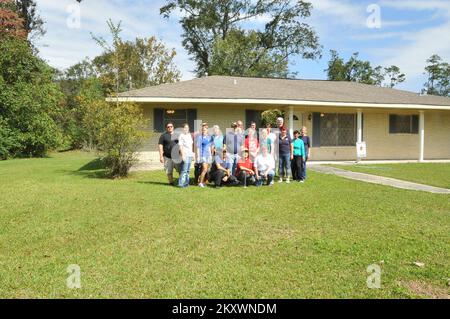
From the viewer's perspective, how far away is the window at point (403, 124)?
17.5 metres

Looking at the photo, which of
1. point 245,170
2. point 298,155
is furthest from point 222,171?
point 298,155

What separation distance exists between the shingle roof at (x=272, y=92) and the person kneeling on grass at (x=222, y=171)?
189 inches

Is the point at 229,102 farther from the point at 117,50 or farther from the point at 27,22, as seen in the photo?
the point at 27,22

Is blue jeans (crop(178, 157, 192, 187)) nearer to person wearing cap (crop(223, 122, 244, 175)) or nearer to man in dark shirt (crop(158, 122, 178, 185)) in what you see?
man in dark shirt (crop(158, 122, 178, 185))

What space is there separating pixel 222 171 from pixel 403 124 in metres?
12.5

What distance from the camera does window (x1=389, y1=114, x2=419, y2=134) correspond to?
690 inches

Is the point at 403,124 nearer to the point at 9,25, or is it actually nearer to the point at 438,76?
the point at 9,25

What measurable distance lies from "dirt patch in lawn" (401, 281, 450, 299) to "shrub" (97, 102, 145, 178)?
8110 mm

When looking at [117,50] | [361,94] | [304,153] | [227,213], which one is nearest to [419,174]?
[304,153]

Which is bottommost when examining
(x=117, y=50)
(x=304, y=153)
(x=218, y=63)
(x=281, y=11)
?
(x=304, y=153)

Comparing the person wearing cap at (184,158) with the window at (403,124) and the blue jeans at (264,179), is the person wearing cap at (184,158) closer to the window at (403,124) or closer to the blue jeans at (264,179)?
the blue jeans at (264,179)

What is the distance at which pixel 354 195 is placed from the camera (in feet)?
26.3

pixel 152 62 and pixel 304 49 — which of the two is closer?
pixel 152 62

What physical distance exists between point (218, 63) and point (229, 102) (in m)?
17.9
